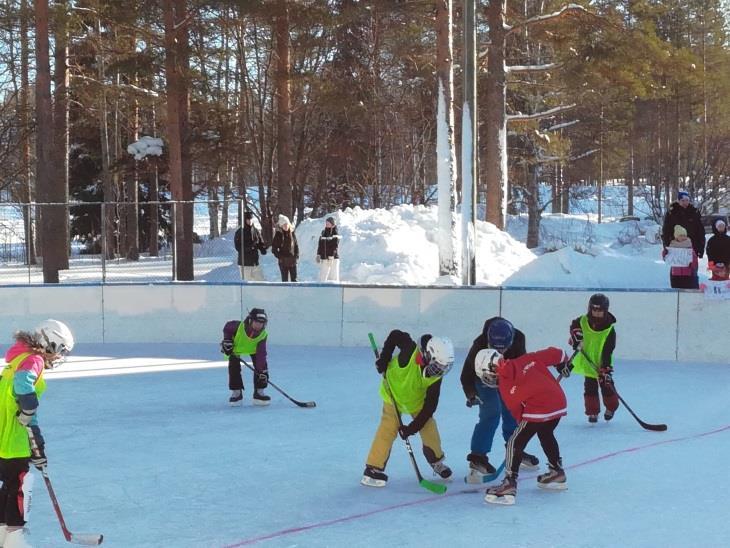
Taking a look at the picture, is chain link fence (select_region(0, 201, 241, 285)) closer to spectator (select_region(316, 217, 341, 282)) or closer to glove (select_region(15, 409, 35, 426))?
spectator (select_region(316, 217, 341, 282))

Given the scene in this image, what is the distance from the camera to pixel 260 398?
8.33 meters

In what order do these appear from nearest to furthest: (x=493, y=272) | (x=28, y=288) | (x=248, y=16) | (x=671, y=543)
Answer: (x=671, y=543) < (x=28, y=288) < (x=493, y=272) < (x=248, y=16)

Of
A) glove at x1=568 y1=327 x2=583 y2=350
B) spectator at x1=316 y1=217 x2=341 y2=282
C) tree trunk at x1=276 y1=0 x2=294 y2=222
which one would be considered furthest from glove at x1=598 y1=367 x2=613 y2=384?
tree trunk at x1=276 y1=0 x2=294 y2=222

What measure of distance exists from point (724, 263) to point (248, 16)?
11.6 m

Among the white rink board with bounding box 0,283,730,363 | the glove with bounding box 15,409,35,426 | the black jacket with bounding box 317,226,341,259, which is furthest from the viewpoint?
the black jacket with bounding box 317,226,341,259

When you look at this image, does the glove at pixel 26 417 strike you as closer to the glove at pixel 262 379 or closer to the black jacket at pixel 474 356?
the black jacket at pixel 474 356

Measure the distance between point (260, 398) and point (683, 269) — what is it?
17.9 feet

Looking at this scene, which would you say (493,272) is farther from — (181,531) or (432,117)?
(432,117)

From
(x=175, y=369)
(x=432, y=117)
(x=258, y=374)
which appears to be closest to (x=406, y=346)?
(x=258, y=374)

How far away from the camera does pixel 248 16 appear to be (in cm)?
1944

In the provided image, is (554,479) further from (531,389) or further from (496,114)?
(496,114)

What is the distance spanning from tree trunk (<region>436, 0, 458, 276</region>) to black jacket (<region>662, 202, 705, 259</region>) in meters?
5.47

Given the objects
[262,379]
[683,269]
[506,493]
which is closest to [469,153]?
[683,269]

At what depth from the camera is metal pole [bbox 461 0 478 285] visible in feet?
41.8
